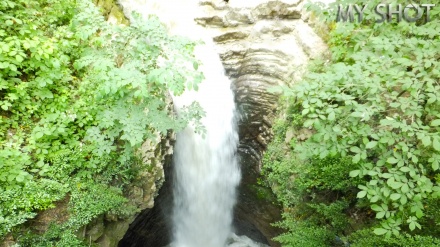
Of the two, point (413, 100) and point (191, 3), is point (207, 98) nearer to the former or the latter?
point (191, 3)

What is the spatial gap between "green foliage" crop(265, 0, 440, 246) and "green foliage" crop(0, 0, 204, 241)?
68.8 inches

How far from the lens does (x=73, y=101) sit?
4355 millimetres

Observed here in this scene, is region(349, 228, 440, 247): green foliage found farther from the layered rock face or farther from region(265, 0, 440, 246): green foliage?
the layered rock face

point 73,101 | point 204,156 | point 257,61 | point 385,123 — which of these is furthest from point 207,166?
point 385,123

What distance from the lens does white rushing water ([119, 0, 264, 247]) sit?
7223 mm

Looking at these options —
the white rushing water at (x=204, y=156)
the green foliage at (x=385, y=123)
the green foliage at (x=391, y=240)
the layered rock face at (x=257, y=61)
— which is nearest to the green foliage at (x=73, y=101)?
the green foliage at (x=385, y=123)

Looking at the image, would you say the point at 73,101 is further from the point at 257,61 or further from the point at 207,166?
the point at 257,61

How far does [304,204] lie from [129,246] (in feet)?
13.5

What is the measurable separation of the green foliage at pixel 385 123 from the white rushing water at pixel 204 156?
129 inches

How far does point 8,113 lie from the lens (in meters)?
4.07

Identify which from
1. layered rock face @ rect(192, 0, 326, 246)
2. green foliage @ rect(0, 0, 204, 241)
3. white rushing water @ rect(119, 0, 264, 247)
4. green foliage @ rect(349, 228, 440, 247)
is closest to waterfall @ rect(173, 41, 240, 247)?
white rushing water @ rect(119, 0, 264, 247)

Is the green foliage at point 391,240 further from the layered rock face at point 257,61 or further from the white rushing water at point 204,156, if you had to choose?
the white rushing water at point 204,156

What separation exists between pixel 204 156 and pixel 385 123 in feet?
16.5

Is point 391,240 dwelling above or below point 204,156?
above
